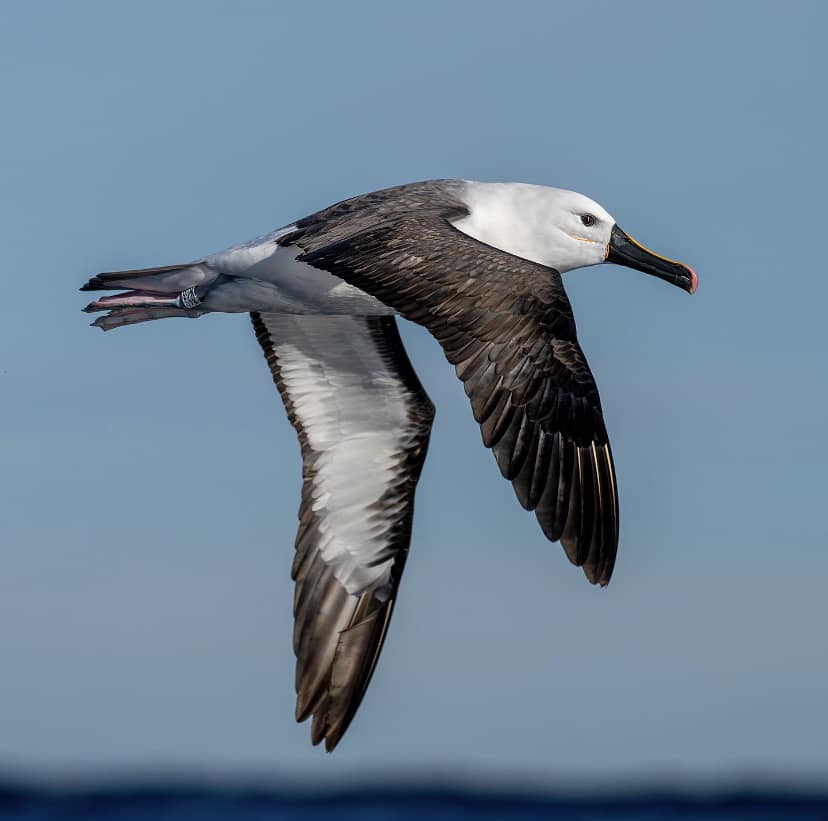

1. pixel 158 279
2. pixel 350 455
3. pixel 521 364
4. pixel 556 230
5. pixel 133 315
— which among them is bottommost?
pixel 350 455

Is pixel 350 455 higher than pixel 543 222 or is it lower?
lower

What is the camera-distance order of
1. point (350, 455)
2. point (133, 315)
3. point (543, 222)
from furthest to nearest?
1. point (350, 455)
2. point (133, 315)
3. point (543, 222)

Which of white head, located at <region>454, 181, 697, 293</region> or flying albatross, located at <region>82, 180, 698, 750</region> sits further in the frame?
white head, located at <region>454, 181, 697, 293</region>

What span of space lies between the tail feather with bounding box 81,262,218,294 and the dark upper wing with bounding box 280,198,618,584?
5.76 ft

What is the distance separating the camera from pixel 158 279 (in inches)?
400

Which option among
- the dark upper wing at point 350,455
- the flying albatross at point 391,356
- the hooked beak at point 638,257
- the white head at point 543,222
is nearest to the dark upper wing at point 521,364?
the flying albatross at point 391,356

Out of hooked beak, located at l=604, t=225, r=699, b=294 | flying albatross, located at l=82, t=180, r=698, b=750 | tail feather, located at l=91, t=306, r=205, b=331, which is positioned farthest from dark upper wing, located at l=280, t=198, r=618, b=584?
hooked beak, located at l=604, t=225, r=699, b=294

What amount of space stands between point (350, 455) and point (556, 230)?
2487 millimetres

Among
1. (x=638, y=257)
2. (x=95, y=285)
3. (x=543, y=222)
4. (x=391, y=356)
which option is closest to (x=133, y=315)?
(x=95, y=285)

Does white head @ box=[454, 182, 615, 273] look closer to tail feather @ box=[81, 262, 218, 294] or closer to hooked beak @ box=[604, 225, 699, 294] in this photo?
hooked beak @ box=[604, 225, 699, 294]

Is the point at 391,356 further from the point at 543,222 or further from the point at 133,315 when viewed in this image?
the point at 133,315

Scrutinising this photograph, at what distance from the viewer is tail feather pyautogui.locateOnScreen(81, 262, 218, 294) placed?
9930mm

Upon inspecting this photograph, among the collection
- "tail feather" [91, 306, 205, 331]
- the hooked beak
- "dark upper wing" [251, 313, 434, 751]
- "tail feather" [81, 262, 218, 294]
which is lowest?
"dark upper wing" [251, 313, 434, 751]

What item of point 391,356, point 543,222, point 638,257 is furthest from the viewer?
point 391,356
